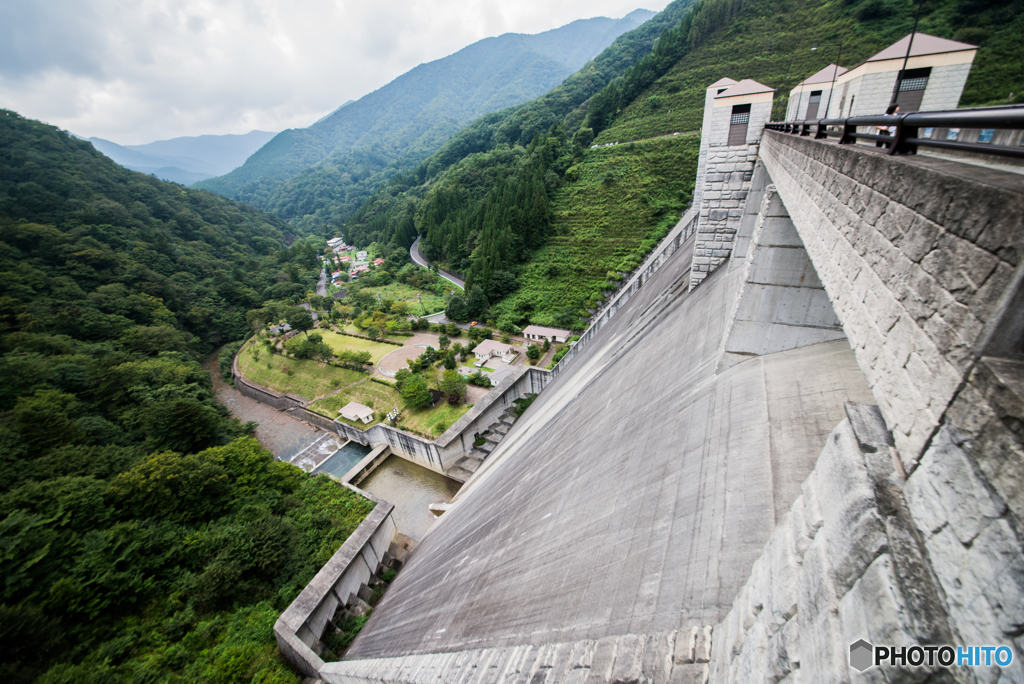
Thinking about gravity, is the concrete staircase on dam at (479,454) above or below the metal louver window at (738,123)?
below

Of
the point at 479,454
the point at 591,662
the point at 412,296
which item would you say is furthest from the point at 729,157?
Result: the point at 412,296

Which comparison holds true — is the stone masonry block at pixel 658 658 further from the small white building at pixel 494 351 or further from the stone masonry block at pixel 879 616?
the small white building at pixel 494 351

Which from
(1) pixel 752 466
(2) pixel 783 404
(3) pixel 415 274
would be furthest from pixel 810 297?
(3) pixel 415 274

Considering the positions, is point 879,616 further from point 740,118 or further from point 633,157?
point 633,157

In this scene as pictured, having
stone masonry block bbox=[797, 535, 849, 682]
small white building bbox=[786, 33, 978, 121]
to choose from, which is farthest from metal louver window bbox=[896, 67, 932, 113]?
stone masonry block bbox=[797, 535, 849, 682]

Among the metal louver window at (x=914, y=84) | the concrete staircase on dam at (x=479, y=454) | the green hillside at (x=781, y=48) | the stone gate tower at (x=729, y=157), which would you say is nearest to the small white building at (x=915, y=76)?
the metal louver window at (x=914, y=84)

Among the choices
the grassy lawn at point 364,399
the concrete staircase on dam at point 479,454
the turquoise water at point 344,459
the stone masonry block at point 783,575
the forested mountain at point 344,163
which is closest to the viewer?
the stone masonry block at point 783,575

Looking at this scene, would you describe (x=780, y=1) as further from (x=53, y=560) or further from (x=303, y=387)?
(x=53, y=560)
